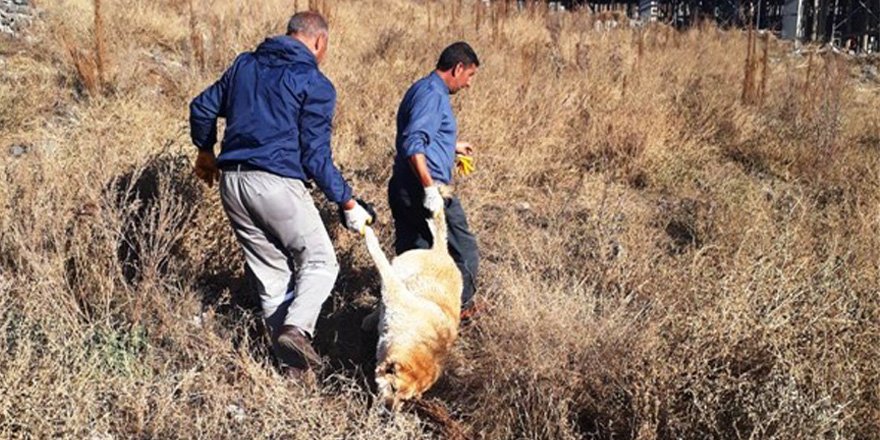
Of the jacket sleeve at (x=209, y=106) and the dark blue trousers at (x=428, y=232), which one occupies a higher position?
the jacket sleeve at (x=209, y=106)

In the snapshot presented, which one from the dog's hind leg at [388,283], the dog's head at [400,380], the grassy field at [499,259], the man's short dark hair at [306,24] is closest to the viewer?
the grassy field at [499,259]

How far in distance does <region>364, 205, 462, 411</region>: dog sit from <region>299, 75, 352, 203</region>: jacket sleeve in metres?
0.29

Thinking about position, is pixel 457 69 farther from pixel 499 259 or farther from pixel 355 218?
pixel 499 259

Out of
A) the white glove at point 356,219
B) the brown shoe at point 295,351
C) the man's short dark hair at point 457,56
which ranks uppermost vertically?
the man's short dark hair at point 457,56

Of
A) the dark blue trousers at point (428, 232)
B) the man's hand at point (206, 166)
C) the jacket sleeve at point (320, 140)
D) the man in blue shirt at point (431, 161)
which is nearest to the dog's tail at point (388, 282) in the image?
the jacket sleeve at point (320, 140)

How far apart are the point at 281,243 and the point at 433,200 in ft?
2.53

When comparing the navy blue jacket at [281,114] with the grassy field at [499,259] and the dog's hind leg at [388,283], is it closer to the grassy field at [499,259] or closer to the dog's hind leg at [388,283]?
the dog's hind leg at [388,283]

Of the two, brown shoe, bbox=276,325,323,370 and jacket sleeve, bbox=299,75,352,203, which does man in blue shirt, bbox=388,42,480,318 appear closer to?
jacket sleeve, bbox=299,75,352,203

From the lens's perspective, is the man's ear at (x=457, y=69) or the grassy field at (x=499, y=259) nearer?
the grassy field at (x=499, y=259)

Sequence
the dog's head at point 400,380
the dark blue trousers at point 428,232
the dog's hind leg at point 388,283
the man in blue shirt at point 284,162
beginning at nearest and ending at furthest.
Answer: the dog's head at point 400,380 < the dog's hind leg at point 388,283 < the man in blue shirt at point 284,162 < the dark blue trousers at point 428,232

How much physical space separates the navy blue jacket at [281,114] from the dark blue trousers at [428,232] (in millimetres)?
590

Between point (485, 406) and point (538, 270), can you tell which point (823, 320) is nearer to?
point (485, 406)

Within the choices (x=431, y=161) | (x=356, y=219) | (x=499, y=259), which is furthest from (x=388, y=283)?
(x=499, y=259)

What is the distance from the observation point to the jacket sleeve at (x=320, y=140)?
327 cm
